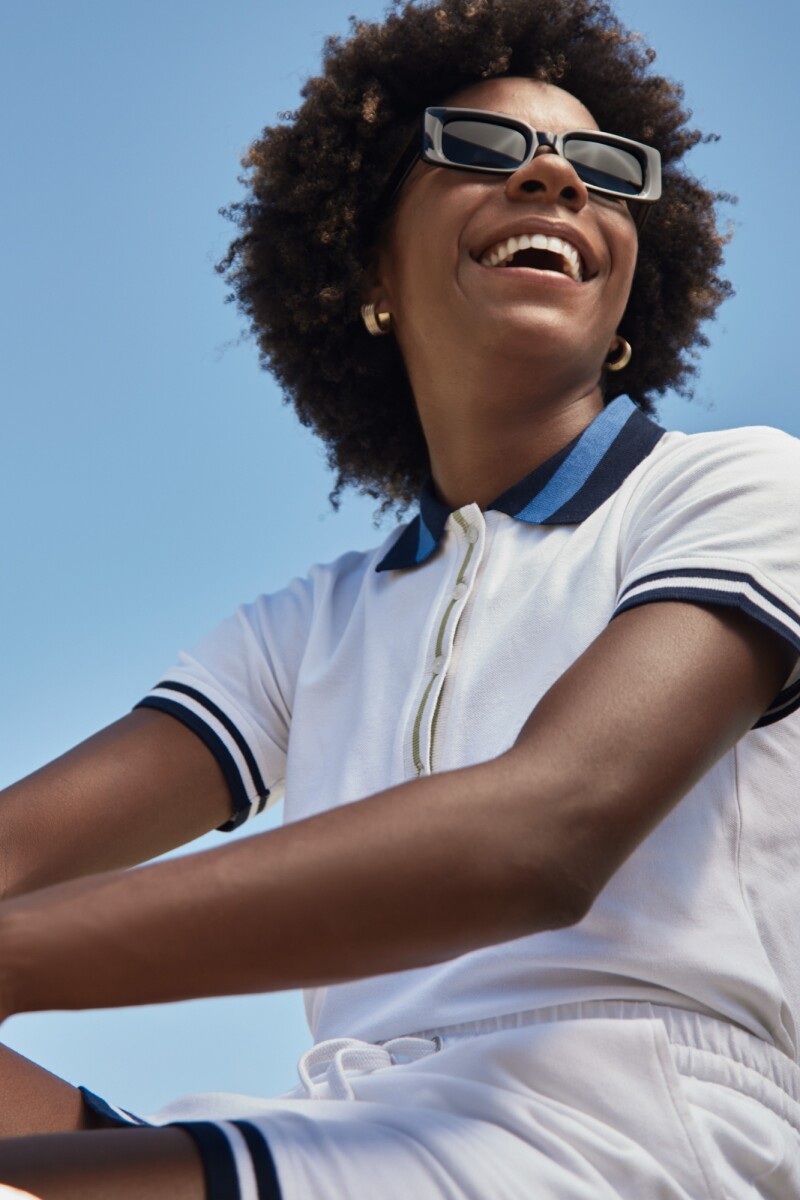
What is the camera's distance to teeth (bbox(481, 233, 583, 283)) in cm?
311

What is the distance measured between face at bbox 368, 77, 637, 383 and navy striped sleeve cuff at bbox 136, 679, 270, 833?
0.91m

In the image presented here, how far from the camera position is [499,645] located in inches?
101

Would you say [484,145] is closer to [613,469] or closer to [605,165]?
[605,165]

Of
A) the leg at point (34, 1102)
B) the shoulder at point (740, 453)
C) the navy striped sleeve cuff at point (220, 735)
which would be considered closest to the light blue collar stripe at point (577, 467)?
the shoulder at point (740, 453)

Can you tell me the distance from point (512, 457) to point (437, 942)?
61.7 inches

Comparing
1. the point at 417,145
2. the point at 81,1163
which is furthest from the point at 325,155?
the point at 81,1163

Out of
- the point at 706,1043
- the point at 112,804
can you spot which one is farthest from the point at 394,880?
the point at 112,804

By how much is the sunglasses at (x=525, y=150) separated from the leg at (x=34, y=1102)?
79.9 inches

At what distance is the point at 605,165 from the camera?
10.8 ft

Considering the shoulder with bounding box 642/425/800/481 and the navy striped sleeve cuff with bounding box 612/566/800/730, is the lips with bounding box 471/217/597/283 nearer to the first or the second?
the shoulder with bounding box 642/425/800/481

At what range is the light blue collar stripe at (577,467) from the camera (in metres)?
2.79

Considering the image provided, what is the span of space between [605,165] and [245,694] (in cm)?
139

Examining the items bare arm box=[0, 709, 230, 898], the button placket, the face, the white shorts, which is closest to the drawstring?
the white shorts

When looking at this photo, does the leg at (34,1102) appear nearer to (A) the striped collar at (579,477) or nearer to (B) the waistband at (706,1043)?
(B) the waistband at (706,1043)
